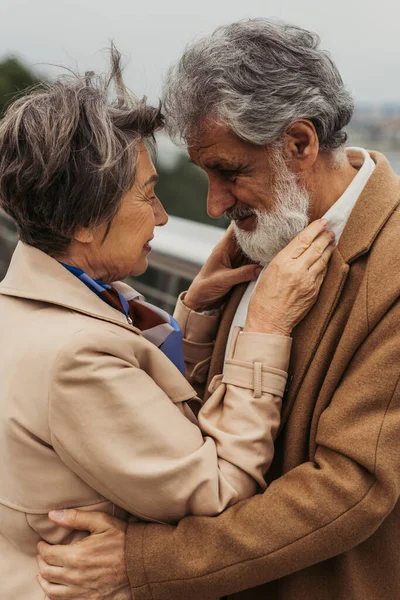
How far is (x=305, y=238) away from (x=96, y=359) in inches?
24.7

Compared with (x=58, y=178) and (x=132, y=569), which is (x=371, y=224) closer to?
(x=58, y=178)

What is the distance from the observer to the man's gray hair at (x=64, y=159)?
1488mm

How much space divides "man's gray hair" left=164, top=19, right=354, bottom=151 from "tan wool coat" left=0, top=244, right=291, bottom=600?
516 mm

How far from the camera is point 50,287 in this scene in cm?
153

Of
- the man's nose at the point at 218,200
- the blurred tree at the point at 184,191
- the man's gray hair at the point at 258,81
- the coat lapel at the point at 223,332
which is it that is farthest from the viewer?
the blurred tree at the point at 184,191

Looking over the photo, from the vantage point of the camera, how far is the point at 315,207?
1.80m

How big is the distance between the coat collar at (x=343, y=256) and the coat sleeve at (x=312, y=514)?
0.45ft

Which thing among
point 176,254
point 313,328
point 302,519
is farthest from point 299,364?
point 176,254

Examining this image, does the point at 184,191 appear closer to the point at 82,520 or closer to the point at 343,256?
the point at 343,256

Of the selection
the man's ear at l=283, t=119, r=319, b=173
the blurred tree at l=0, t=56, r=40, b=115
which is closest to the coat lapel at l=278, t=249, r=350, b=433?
the man's ear at l=283, t=119, r=319, b=173

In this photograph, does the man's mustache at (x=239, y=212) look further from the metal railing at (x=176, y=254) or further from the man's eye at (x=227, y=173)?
the metal railing at (x=176, y=254)

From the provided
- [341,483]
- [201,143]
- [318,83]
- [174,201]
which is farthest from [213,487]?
[174,201]

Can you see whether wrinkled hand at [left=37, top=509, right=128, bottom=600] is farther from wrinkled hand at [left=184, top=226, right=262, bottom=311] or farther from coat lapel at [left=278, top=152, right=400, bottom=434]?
wrinkled hand at [left=184, top=226, right=262, bottom=311]

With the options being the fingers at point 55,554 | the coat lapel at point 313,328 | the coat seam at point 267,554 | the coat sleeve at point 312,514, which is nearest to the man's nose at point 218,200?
the coat lapel at point 313,328
